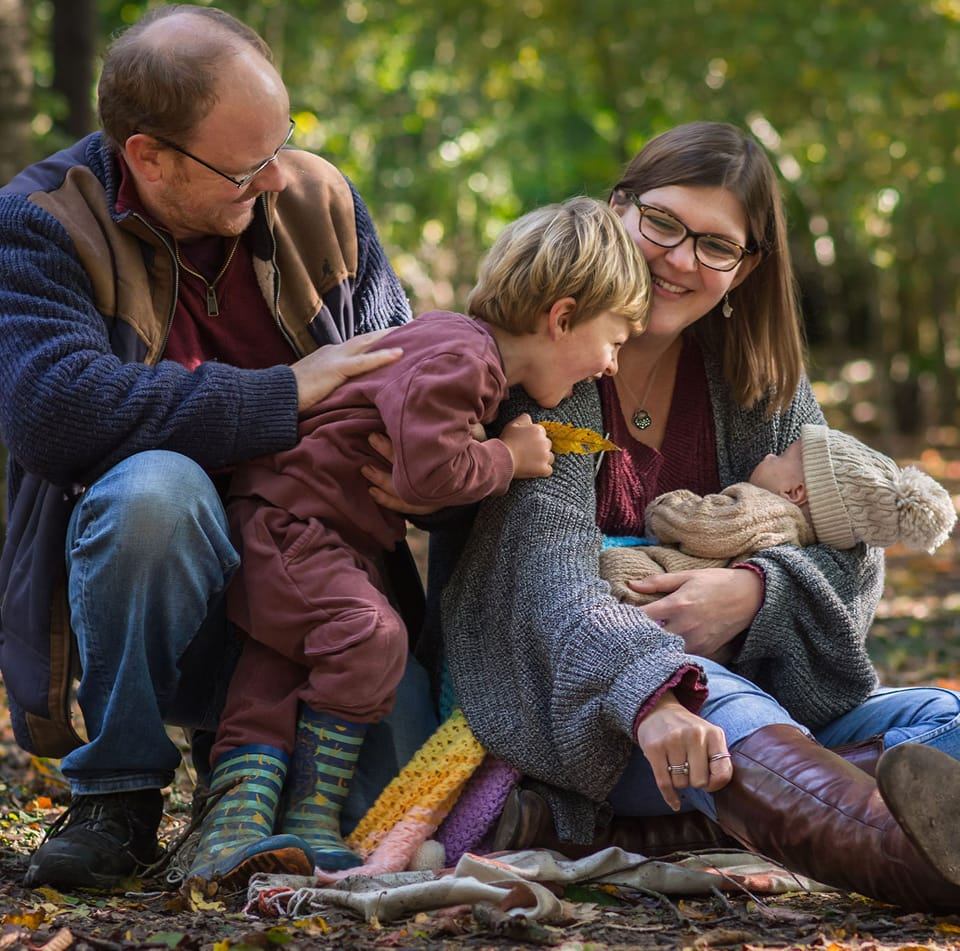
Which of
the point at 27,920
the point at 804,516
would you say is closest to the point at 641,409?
the point at 804,516

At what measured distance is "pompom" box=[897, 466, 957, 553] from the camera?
9.84 feet

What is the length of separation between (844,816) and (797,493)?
939mm

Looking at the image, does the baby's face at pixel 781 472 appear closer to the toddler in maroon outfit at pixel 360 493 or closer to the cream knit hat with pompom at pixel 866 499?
the cream knit hat with pompom at pixel 866 499

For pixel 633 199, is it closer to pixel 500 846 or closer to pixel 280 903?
pixel 500 846

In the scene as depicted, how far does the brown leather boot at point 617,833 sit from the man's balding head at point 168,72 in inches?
60.6

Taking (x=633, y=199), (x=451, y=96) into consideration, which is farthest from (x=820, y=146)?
Answer: (x=633, y=199)

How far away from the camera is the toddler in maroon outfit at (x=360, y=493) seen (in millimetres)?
2711

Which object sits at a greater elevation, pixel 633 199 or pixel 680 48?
pixel 680 48

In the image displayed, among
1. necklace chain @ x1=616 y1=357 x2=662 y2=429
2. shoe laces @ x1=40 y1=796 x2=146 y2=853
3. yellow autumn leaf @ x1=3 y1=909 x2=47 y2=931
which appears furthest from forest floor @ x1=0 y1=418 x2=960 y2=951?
necklace chain @ x1=616 y1=357 x2=662 y2=429

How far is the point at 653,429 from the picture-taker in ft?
10.8

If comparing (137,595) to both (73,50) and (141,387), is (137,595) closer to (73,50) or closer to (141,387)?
(141,387)

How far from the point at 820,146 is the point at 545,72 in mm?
2087

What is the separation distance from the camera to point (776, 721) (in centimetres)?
262

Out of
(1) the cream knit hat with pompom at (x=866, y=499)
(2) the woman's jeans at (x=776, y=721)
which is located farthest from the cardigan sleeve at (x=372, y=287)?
(2) the woman's jeans at (x=776, y=721)
